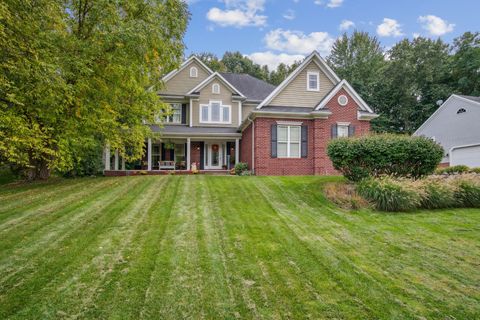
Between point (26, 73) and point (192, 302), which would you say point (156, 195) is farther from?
point (192, 302)

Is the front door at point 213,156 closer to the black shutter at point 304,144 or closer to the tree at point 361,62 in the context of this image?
the black shutter at point 304,144

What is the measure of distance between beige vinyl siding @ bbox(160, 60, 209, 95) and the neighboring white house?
1801cm

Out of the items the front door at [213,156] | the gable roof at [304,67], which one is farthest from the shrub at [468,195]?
the front door at [213,156]

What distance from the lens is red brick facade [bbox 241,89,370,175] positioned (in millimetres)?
14609

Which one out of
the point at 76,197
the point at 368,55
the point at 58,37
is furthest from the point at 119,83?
the point at 368,55

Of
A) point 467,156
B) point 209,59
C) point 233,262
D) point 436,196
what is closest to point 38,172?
point 233,262

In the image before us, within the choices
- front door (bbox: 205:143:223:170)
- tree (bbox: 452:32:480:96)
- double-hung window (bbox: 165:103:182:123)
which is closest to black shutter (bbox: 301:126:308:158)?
front door (bbox: 205:143:223:170)

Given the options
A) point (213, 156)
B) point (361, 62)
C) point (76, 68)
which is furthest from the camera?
point (361, 62)

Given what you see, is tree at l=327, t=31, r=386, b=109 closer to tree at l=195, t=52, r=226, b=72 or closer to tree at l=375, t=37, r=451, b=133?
tree at l=375, t=37, r=451, b=133

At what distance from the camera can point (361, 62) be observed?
40719mm

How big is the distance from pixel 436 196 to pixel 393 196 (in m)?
1.36

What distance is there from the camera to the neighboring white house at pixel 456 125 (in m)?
20.8

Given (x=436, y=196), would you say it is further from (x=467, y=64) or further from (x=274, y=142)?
(x=467, y=64)

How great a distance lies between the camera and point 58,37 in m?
8.79
